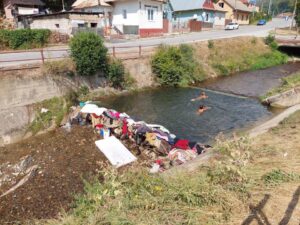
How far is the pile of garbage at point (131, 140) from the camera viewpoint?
33.6 feet

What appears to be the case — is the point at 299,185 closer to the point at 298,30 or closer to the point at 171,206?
the point at 171,206

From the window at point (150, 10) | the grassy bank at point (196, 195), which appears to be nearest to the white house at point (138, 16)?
the window at point (150, 10)

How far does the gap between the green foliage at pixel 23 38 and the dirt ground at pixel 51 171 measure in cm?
1363

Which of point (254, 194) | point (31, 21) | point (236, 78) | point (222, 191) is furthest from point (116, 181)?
point (31, 21)

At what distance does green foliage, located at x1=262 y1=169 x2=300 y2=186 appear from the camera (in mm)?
6262

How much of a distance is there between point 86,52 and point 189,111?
7.09 metres

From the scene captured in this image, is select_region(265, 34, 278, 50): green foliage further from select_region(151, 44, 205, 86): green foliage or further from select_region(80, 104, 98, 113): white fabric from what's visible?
select_region(80, 104, 98, 113): white fabric

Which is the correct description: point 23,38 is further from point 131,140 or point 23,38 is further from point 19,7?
point 19,7

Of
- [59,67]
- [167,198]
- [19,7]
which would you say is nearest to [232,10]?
[19,7]

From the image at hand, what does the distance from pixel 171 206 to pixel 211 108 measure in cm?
1175

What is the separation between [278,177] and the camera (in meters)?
6.38

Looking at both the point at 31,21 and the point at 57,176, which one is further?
the point at 31,21

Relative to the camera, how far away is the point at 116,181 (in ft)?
19.6

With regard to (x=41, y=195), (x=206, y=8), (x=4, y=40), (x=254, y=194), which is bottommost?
(x=41, y=195)
